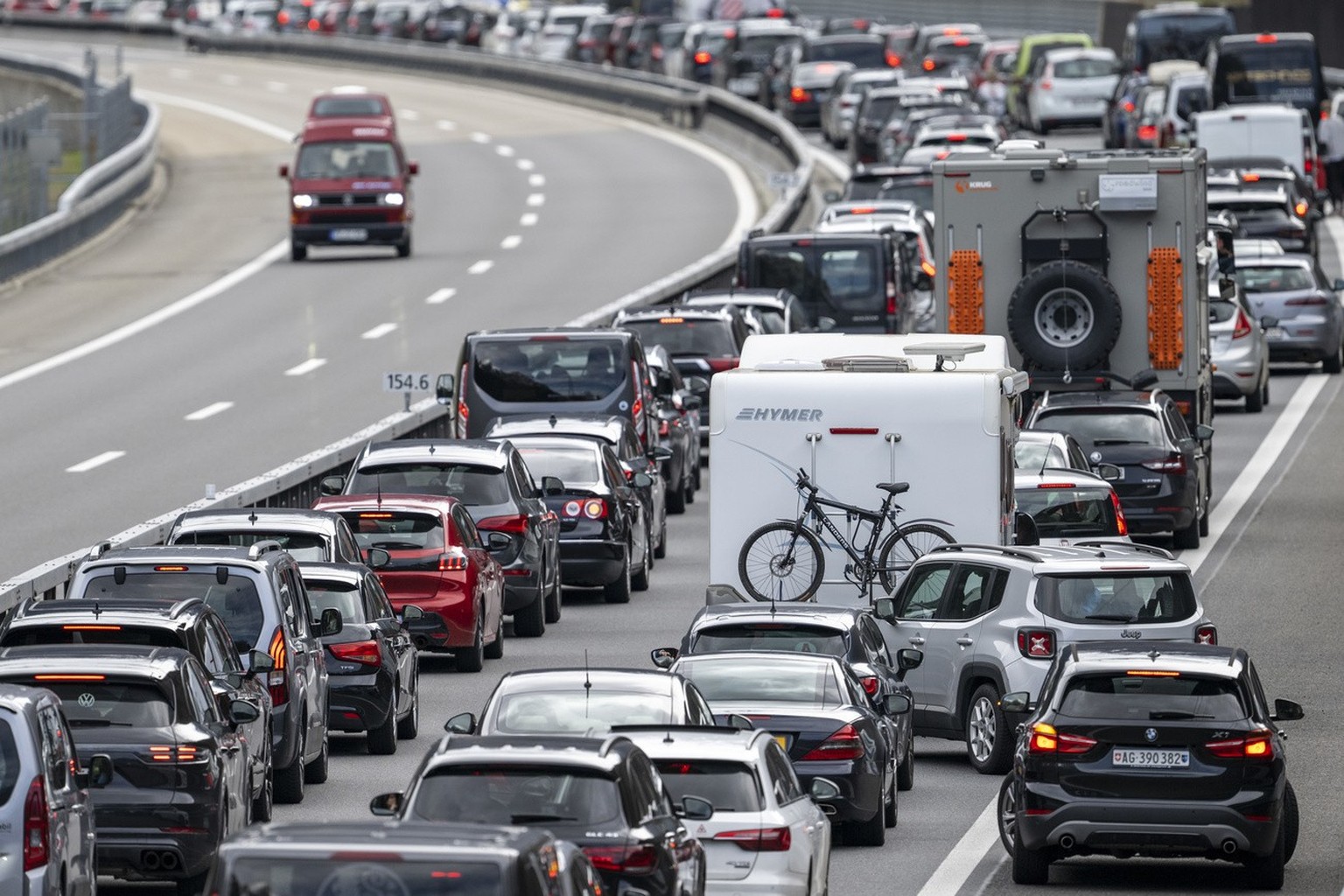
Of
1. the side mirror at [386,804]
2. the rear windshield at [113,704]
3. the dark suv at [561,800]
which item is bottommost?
the rear windshield at [113,704]

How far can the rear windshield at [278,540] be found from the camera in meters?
21.2

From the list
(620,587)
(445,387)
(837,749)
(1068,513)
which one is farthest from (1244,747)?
(445,387)

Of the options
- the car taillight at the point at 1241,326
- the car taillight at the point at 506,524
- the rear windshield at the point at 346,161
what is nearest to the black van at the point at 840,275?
the car taillight at the point at 1241,326

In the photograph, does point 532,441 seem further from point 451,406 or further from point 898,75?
point 898,75

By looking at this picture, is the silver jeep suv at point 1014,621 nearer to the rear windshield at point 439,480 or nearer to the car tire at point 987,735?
the car tire at point 987,735

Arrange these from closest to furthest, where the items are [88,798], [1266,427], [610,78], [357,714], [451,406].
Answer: [88,798] → [357,714] → [451,406] → [1266,427] → [610,78]

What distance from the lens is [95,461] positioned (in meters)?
35.7

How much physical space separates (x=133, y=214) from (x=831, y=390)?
41.6 m

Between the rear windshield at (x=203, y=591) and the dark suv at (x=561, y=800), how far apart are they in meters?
5.89

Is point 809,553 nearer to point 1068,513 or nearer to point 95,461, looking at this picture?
point 1068,513

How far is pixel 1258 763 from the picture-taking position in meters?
15.7

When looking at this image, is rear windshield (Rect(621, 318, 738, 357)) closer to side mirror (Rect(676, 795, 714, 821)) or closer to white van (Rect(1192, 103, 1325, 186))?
white van (Rect(1192, 103, 1325, 186))

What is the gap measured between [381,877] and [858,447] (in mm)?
14110

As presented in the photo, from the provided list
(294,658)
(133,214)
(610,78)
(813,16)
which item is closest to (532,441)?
(294,658)
